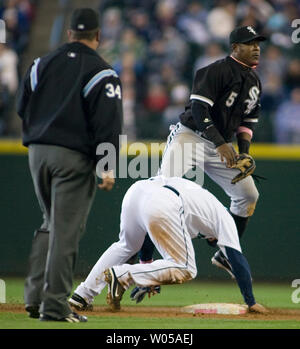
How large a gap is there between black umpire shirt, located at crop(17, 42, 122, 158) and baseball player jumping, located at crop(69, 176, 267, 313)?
89cm

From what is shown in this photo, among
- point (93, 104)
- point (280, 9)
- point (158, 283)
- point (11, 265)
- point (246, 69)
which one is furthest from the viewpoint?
point (280, 9)

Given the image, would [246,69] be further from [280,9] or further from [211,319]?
[280,9]

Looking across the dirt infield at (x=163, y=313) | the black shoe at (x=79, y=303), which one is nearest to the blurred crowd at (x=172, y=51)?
the dirt infield at (x=163, y=313)

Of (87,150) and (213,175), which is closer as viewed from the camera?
(87,150)

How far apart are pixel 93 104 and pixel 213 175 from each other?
2.77 m

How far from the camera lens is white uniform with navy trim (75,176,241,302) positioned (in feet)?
21.1

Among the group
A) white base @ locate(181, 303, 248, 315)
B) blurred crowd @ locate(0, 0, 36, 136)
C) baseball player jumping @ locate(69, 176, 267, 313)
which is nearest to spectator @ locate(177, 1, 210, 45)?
blurred crowd @ locate(0, 0, 36, 136)

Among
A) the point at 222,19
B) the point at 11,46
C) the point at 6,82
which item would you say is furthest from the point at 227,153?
the point at 11,46

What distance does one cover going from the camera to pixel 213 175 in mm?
8266

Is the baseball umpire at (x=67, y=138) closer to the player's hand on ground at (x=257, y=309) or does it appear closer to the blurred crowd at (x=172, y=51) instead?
the player's hand on ground at (x=257, y=309)

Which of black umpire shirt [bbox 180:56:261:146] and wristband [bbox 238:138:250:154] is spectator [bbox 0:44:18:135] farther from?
wristband [bbox 238:138:250:154]

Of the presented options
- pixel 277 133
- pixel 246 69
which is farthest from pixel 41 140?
pixel 277 133

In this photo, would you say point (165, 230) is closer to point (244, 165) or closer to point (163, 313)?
point (163, 313)

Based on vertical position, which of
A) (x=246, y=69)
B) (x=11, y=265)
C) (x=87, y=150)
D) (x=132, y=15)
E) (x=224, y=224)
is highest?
(x=132, y=15)
